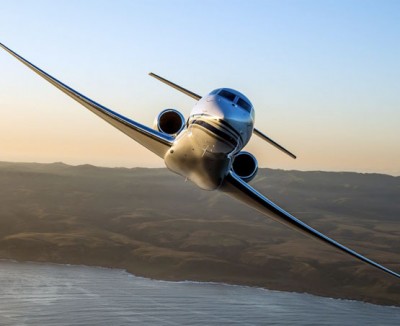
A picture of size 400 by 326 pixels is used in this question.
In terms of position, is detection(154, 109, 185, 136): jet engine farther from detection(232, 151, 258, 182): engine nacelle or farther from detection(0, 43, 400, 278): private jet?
detection(232, 151, 258, 182): engine nacelle

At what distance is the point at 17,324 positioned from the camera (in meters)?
163

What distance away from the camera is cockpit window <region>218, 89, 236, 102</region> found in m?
18.0

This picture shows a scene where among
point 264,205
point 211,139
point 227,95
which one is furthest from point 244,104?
point 264,205

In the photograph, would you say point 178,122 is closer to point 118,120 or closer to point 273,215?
point 118,120

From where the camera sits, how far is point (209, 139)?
1762 cm

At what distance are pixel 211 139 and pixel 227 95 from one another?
6.30 feet

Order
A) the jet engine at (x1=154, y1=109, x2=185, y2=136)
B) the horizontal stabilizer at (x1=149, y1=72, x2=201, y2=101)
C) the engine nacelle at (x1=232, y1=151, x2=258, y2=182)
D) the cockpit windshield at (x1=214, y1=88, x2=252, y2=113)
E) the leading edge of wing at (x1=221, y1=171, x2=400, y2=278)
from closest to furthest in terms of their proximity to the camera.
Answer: the cockpit windshield at (x1=214, y1=88, x2=252, y2=113) < the leading edge of wing at (x1=221, y1=171, x2=400, y2=278) < the jet engine at (x1=154, y1=109, x2=185, y2=136) < the horizontal stabilizer at (x1=149, y1=72, x2=201, y2=101) < the engine nacelle at (x1=232, y1=151, x2=258, y2=182)

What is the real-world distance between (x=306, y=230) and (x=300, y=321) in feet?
582

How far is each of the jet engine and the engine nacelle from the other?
401 cm

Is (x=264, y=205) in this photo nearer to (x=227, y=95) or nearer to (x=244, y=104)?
(x=244, y=104)

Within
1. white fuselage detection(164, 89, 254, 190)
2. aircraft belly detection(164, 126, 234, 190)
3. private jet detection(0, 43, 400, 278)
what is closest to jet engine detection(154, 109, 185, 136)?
private jet detection(0, 43, 400, 278)

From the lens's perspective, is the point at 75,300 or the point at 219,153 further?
the point at 75,300

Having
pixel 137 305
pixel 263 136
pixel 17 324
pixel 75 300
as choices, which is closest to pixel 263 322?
pixel 137 305

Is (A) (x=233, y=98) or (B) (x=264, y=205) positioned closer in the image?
(A) (x=233, y=98)
